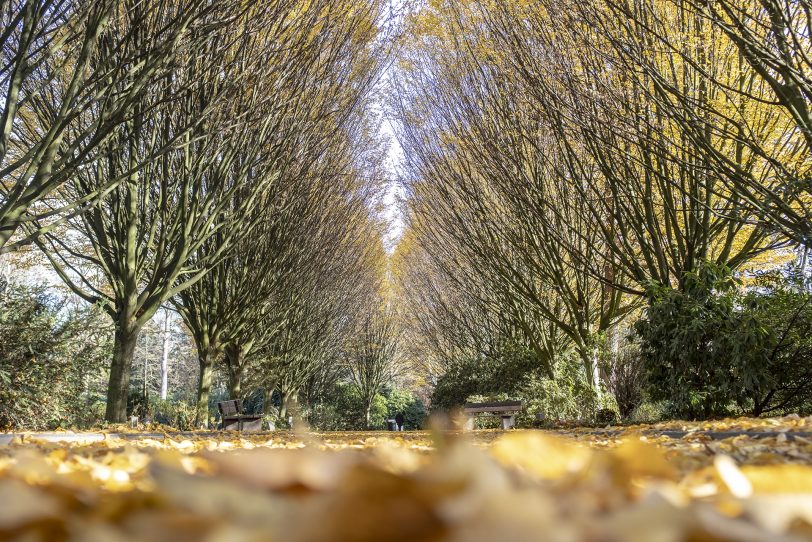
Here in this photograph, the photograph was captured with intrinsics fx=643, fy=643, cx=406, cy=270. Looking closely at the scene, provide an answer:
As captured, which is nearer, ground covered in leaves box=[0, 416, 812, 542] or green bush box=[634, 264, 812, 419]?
ground covered in leaves box=[0, 416, 812, 542]

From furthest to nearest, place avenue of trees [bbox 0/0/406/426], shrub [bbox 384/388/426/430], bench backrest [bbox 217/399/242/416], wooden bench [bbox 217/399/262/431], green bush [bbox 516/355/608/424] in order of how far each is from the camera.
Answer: shrub [bbox 384/388/426/430] → green bush [bbox 516/355/608/424] → bench backrest [bbox 217/399/242/416] → wooden bench [bbox 217/399/262/431] → avenue of trees [bbox 0/0/406/426]

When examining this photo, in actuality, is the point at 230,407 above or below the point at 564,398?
above

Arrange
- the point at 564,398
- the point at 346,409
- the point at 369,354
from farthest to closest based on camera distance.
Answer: the point at 346,409, the point at 369,354, the point at 564,398

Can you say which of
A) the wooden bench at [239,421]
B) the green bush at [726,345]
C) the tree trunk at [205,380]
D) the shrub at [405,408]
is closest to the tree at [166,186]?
the wooden bench at [239,421]

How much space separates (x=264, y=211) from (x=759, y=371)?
8243 mm

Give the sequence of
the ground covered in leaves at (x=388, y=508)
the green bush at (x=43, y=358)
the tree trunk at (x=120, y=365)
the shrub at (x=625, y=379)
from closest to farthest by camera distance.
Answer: the ground covered in leaves at (x=388, y=508) → the tree trunk at (x=120, y=365) → the green bush at (x=43, y=358) → the shrub at (x=625, y=379)

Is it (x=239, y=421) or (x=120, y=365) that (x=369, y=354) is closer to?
(x=239, y=421)

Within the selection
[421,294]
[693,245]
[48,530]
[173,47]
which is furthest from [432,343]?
[48,530]

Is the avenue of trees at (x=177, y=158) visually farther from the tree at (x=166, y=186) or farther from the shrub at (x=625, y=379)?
the shrub at (x=625, y=379)

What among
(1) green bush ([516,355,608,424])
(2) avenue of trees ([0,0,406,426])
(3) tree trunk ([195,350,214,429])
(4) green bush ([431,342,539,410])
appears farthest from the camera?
(4) green bush ([431,342,539,410])

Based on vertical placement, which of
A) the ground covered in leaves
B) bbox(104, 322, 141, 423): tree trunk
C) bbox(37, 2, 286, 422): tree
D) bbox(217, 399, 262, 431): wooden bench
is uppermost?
bbox(37, 2, 286, 422): tree

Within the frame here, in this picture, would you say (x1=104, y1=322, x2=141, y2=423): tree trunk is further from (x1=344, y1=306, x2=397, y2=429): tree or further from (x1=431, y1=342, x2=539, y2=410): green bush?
(x1=344, y1=306, x2=397, y2=429): tree

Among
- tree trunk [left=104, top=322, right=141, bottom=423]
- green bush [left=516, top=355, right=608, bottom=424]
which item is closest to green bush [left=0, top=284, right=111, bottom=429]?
tree trunk [left=104, top=322, right=141, bottom=423]

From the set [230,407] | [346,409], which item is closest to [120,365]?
[230,407]
